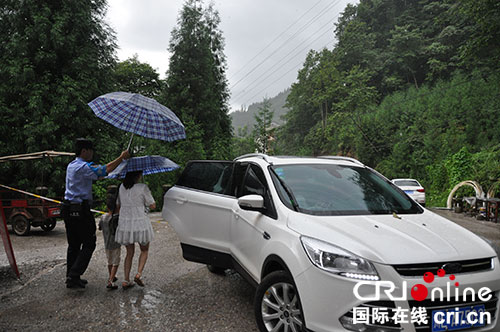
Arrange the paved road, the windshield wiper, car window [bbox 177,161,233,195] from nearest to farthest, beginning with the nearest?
the windshield wiper
the paved road
car window [bbox 177,161,233,195]

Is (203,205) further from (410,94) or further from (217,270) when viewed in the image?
(410,94)

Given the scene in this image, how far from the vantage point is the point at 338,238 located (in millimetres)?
2494

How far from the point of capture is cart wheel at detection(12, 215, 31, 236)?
890 cm

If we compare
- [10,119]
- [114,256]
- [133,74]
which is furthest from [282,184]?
[133,74]

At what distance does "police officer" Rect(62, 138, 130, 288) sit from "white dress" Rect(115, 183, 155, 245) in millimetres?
416

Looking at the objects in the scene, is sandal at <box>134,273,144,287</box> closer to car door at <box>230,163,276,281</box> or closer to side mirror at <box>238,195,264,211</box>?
car door at <box>230,163,276,281</box>

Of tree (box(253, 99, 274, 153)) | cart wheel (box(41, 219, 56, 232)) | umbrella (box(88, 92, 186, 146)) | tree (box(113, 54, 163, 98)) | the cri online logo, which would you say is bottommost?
cart wheel (box(41, 219, 56, 232))

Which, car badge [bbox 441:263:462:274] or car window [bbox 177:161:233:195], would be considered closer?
car badge [bbox 441:263:462:274]

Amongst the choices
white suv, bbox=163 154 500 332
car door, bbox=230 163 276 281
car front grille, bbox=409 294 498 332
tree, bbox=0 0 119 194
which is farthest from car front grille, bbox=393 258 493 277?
tree, bbox=0 0 119 194

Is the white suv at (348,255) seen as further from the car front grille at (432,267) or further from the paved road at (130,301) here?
the paved road at (130,301)

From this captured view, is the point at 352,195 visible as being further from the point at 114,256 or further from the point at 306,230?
the point at 114,256

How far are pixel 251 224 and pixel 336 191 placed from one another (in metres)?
0.96

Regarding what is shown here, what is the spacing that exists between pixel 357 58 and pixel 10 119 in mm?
37899

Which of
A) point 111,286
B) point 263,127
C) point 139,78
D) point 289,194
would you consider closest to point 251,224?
point 289,194
